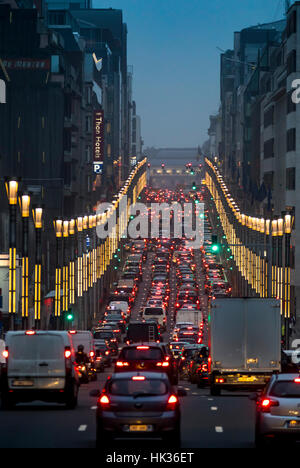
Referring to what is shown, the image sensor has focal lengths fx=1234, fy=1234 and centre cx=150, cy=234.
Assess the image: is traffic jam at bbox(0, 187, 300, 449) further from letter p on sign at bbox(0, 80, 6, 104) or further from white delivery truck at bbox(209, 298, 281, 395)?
letter p on sign at bbox(0, 80, 6, 104)

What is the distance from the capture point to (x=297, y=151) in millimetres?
110688

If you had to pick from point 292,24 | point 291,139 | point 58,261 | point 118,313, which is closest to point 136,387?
point 58,261

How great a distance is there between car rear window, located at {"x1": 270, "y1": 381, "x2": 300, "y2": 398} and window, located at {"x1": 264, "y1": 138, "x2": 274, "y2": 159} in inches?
4986

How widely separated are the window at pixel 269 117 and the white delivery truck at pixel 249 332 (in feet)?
360

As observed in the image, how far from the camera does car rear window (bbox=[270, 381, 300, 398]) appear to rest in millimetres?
21072

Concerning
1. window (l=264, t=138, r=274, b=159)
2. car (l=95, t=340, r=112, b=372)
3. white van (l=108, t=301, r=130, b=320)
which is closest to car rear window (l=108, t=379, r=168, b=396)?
car (l=95, t=340, r=112, b=372)

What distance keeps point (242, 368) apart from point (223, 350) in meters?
0.81

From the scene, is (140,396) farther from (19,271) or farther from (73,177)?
(73,177)

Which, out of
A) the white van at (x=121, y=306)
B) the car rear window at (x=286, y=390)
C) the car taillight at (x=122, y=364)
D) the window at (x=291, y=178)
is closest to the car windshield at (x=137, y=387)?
the car rear window at (x=286, y=390)

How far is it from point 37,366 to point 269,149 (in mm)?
122019

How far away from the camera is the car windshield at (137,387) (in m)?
20.8

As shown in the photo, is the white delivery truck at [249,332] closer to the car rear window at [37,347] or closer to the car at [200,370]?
the car at [200,370]

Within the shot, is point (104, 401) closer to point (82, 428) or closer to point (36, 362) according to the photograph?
point (82, 428)
